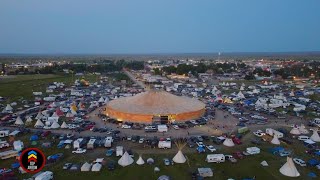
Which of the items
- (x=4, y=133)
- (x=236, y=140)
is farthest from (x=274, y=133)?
(x=4, y=133)

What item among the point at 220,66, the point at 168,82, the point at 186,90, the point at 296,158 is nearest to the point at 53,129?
the point at 296,158

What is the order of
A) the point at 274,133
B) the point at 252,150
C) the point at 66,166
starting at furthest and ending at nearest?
the point at 274,133
the point at 252,150
the point at 66,166

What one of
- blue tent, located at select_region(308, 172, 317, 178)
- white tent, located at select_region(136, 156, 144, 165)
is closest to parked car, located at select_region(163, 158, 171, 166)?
white tent, located at select_region(136, 156, 144, 165)

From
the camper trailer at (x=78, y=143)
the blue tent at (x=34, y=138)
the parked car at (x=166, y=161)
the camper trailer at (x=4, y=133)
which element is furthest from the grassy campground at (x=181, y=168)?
the camper trailer at (x=4, y=133)

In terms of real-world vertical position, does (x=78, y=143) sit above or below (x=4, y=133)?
above

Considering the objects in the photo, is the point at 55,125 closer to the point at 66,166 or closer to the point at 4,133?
the point at 4,133

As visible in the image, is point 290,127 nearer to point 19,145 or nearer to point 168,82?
point 19,145

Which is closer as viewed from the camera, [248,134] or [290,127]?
[248,134]

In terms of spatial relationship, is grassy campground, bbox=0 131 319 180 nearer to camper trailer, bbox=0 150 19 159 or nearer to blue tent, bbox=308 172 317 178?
blue tent, bbox=308 172 317 178
